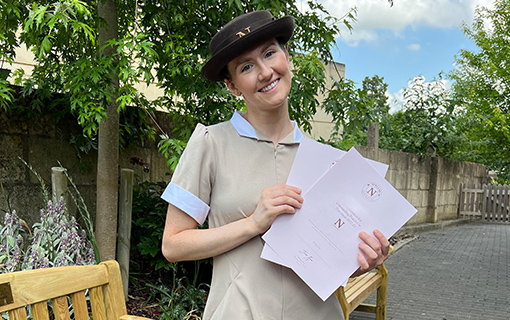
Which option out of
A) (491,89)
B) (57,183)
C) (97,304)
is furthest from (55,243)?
(491,89)

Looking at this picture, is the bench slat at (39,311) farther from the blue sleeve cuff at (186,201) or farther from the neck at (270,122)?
the neck at (270,122)

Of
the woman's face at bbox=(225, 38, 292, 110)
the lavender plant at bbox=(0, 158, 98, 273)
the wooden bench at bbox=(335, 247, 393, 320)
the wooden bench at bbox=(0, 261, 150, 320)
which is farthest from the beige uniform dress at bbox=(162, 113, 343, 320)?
the wooden bench at bbox=(335, 247, 393, 320)

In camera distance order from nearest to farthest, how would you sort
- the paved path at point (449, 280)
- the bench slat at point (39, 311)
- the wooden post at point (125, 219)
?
the bench slat at point (39, 311) < the wooden post at point (125, 219) < the paved path at point (449, 280)

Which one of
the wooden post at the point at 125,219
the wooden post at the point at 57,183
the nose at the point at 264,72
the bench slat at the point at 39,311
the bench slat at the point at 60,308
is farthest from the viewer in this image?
the wooden post at the point at 125,219

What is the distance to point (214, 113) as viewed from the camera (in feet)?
13.1

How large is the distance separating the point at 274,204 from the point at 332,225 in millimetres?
178

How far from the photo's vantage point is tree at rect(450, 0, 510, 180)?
805 inches

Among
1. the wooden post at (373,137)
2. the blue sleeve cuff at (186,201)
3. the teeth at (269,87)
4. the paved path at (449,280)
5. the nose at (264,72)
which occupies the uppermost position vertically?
the wooden post at (373,137)

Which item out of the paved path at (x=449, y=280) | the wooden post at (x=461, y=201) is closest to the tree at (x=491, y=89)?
the wooden post at (x=461, y=201)

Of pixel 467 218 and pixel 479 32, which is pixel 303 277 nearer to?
pixel 467 218

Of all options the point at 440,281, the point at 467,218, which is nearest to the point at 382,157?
the point at 440,281

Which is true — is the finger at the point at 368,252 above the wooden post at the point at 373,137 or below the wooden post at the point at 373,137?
below

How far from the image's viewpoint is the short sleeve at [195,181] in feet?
4.72

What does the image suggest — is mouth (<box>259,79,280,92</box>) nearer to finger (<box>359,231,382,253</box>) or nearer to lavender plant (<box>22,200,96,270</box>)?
finger (<box>359,231,382,253</box>)
